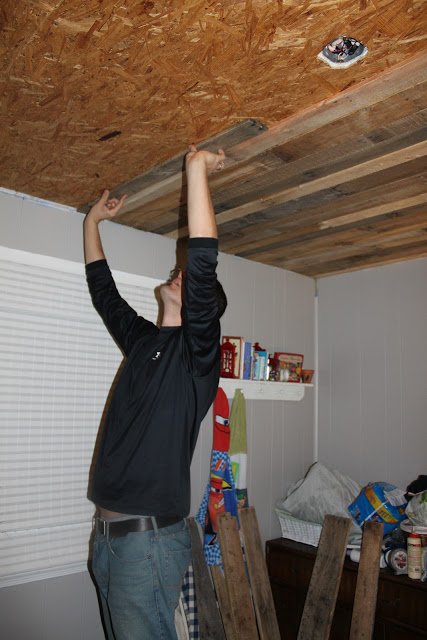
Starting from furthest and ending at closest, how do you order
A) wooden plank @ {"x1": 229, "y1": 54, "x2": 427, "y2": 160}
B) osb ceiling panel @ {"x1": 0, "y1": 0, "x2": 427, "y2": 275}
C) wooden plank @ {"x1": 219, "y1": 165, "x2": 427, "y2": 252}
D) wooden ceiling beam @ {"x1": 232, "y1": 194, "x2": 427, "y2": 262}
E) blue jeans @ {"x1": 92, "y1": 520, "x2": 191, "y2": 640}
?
1. wooden ceiling beam @ {"x1": 232, "y1": 194, "x2": 427, "y2": 262}
2. wooden plank @ {"x1": 219, "y1": 165, "x2": 427, "y2": 252}
3. blue jeans @ {"x1": 92, "y1": 520, "x2": 191, "y2": 640}
4. wooden plank @ {"x1": 229, "y1": 54, "x2": 427, "y2": 160}
5. osb ceiling panel @ {"x1": 0, "y1": 0, "x2": 427, "y2": 275}

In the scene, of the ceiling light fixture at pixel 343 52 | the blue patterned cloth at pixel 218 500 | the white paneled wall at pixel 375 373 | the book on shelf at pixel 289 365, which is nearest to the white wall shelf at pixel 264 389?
the book on shelf at pixel 289 365

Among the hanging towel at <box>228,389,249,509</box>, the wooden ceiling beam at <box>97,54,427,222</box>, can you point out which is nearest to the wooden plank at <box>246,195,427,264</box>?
the wooden ceiling beam at <box>97,54,427,222</box>

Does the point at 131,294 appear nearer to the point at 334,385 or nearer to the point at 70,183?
the point at 70,183

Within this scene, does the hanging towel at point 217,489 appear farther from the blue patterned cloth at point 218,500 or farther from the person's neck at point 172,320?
the person's neck at point 172,320

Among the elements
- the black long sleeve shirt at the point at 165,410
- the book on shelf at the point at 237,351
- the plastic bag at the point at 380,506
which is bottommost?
the plastic bag at the point at 380,506

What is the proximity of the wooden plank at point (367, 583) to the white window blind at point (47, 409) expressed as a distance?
147 centimetres

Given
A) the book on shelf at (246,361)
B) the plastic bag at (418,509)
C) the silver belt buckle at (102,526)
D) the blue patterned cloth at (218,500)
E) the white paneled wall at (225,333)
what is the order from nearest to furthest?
the silver belt buckle at (102,526) → the white paneled wall at (225,333) → the plastic bag at (418,509) → the blue patterned cloth at (218,500) → the book on shelf at (246,361)

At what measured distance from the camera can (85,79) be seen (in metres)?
1.58

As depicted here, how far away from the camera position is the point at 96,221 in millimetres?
2514

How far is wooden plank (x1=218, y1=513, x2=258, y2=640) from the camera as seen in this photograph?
2.65m

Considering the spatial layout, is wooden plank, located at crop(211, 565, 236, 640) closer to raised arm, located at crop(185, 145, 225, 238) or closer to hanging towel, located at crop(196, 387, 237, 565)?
hanging towel, located at crop(196, 387, 237, 565)

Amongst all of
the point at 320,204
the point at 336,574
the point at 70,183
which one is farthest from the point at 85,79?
the point at 336,574

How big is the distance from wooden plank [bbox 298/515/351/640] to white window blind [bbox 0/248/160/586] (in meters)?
1.29

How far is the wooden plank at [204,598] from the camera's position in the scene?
2725 millimetres
